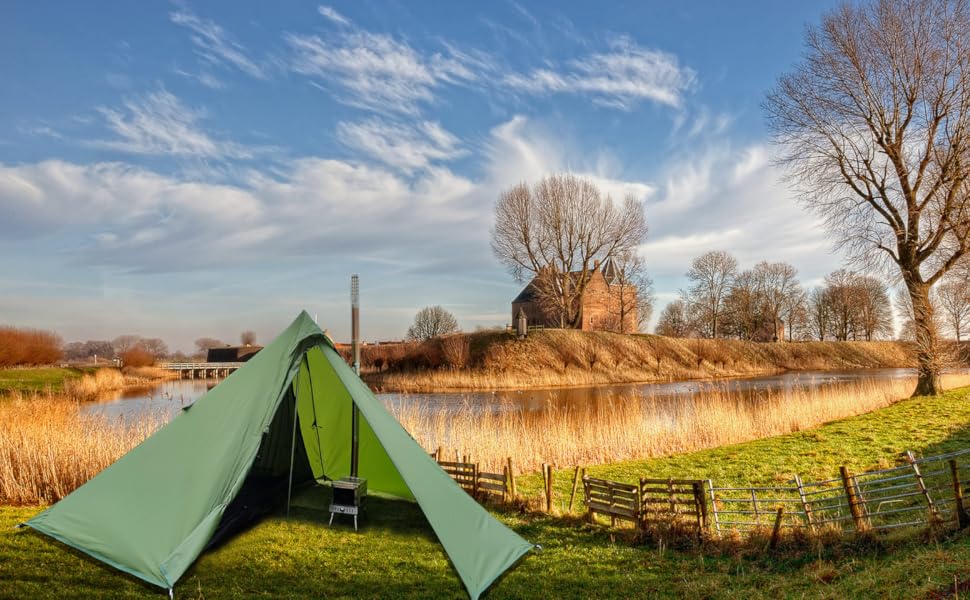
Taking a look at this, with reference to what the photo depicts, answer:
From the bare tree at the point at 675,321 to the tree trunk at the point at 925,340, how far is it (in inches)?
1224

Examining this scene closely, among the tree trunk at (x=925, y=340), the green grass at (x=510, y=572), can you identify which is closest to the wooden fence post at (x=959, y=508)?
the green grass at (x=510, y=572)

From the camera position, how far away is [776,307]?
45.5m

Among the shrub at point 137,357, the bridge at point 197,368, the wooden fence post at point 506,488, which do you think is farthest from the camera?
the bridge at point 197,368

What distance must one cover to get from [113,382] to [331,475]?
86.7 ft

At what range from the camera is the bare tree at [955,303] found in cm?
2021

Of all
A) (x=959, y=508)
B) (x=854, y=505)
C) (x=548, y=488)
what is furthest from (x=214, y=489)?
(x=959, y=508)

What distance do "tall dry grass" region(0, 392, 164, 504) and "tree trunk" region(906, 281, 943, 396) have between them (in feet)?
61.4

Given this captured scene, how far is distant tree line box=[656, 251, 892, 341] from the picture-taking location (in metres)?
44.7

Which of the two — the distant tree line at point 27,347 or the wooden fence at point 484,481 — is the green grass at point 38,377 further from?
the wooden fence at point 484,481

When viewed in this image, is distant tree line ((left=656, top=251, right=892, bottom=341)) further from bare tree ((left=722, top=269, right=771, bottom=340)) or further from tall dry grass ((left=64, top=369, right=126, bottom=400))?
tall dry grass ((left=64, top=369, right=126, bottom=400))

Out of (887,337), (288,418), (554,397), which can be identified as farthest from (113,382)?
(887,337)

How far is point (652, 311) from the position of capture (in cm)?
4341

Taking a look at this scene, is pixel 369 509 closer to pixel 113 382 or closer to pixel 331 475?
pixel 331 475

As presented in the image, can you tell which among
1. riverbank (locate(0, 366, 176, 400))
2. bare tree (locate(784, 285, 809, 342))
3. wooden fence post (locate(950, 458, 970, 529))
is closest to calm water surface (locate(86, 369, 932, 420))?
riverbank (locate(0, 366, 176, 400))
